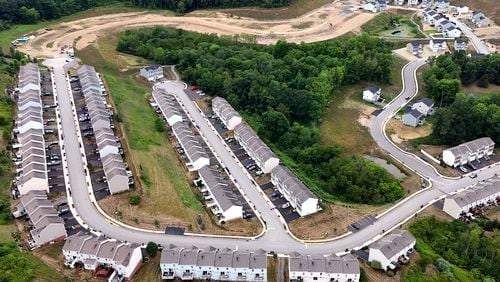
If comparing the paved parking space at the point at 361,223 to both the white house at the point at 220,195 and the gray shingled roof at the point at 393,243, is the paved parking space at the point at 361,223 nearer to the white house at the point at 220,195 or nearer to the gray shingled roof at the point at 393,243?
the gray shingled roof at the point at 393,243

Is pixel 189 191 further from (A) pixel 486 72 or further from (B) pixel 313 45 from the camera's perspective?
(A) pixel 486 72

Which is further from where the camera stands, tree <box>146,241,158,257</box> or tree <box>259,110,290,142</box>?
tree <box>259,110,290,142</box>

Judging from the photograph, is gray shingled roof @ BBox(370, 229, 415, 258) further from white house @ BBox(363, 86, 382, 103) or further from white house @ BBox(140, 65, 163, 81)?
white house @ BBox(140, 65, 163, 81)

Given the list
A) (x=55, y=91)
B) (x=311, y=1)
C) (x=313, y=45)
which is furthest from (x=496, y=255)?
(x=311, y=1)

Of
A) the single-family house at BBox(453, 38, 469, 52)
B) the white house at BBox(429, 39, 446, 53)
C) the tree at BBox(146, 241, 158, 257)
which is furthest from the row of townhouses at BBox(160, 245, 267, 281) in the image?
the single-family house at BBox(453, 38, 469, 52)

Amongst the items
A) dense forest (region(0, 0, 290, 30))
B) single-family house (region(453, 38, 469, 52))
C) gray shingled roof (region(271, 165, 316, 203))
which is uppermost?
dense forest (region(0, 0, 290, 30))

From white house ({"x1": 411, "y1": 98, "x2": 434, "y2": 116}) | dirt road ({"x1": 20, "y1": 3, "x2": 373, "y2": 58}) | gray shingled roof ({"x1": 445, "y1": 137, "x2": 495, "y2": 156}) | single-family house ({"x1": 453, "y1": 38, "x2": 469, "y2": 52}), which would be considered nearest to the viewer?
gray shingled roof ({"x1": 445, "y1": 137, "x2": 495, "y2": 156})

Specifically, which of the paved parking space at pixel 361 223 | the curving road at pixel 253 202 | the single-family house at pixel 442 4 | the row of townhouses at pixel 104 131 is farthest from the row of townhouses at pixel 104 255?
the single-family house at pixel 442 4
